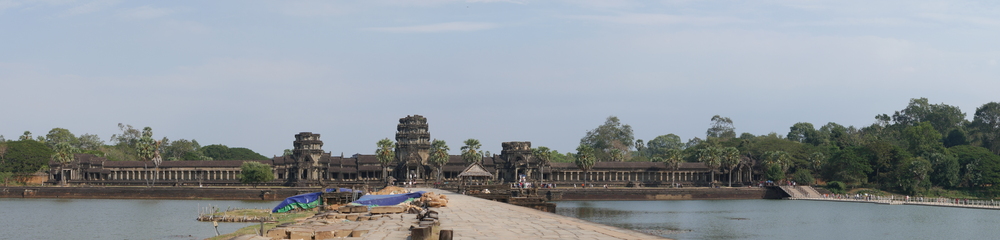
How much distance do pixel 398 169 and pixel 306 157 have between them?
1442 cm

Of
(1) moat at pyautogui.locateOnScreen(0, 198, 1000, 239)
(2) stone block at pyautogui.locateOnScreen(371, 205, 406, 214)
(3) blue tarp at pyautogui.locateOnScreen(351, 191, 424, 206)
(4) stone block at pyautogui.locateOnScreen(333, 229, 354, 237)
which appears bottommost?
(1) moat at pyautogui.locateOnScreen(0, 198, 1000, 239)

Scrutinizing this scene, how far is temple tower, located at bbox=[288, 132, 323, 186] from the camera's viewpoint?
134 meters

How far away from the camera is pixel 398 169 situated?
134 m

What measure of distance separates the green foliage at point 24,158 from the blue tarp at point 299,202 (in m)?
86.2

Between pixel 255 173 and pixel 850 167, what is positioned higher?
pixel 850 167

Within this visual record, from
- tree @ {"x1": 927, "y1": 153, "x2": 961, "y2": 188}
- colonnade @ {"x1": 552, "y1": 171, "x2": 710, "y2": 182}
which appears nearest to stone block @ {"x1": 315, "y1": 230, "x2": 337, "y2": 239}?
tree @ {"x1": 927, "y1": 153, "x2": 961, "y2": 188}

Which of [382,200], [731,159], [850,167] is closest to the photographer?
[382,200]

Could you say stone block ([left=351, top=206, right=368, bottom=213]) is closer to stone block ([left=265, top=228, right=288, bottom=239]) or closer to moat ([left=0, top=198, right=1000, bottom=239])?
moat ([left=0, top=198, right=1000, bottom=239])

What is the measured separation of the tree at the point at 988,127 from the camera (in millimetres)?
157125

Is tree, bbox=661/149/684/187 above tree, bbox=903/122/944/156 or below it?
below

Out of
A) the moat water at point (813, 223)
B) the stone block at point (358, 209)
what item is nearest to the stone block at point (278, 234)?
the stone block at point (358, 209)

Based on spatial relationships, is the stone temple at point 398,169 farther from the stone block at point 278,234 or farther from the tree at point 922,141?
the stone block at point 278,234

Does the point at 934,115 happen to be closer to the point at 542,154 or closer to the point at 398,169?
the point at 542,154

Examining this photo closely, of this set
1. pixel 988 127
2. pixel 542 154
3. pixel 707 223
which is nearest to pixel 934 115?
pixel 988 127
